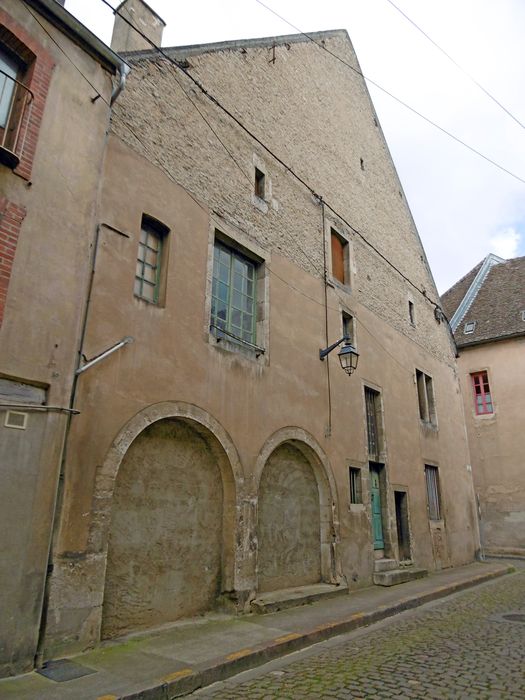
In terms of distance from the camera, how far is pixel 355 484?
10312mm

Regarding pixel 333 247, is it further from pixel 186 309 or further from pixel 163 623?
pixel 163 623

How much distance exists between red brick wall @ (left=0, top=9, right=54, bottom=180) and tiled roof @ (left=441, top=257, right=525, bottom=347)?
18.8 meters

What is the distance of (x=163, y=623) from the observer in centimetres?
613

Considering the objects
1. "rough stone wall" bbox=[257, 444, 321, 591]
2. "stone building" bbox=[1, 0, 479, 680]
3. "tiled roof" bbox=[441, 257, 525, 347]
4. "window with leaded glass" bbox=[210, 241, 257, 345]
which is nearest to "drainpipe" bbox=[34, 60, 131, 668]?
"stone building" bbox=[1, 0, 479, 680]

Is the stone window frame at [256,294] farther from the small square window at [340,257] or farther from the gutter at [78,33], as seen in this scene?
the small square window at [340,257]

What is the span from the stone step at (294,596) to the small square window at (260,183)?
23.1ft

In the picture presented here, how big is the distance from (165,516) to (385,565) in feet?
19.6

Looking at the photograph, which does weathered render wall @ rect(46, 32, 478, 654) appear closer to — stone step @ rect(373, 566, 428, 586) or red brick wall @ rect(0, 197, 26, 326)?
stone step @ rect(373, 566, 428, 586)

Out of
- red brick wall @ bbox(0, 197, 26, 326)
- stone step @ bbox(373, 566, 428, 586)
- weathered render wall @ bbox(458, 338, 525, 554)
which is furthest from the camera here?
weathered render wall @ bbox(458, 338, 525, 554)

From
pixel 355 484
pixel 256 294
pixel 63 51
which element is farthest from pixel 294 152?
pixel 355 484

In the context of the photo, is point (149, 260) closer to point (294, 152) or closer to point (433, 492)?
point (294, 152)

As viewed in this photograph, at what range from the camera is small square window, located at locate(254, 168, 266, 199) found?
9.52 m

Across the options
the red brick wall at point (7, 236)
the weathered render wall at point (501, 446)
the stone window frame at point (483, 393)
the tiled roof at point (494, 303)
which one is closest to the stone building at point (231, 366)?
the red brick wall at point (7, 236)

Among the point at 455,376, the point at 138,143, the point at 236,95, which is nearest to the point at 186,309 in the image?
the point at 138,143
